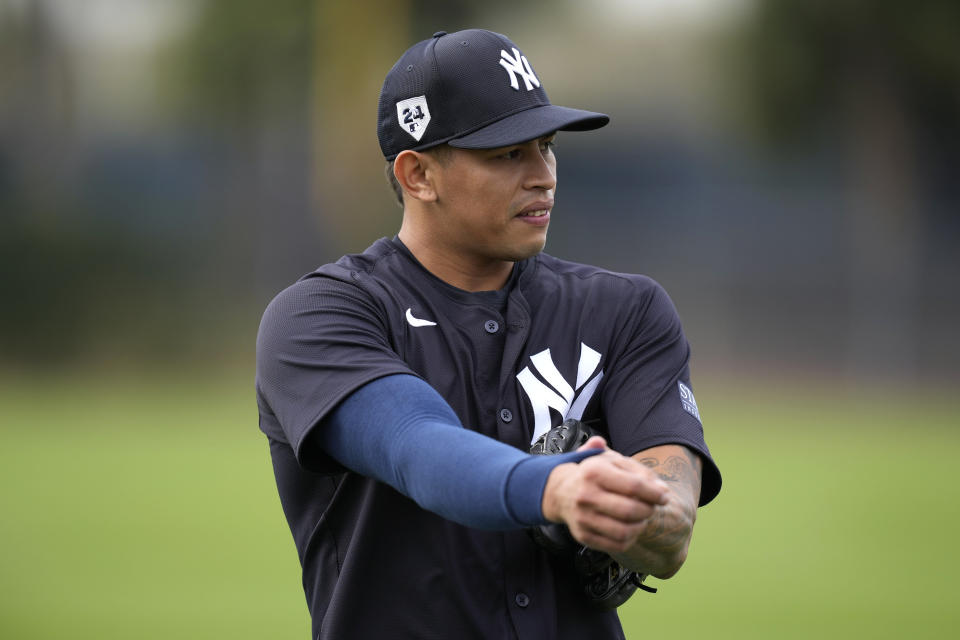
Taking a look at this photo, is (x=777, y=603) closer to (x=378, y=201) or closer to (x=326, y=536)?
(x=326, y=536)

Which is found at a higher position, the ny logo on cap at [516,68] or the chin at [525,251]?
the ny logo on cap at [516,68]

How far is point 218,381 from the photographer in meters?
16.2

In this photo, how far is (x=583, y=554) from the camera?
2.37 m

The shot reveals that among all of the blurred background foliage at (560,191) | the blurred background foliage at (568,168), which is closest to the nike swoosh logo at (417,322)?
the blurred background foliage at (560,191)

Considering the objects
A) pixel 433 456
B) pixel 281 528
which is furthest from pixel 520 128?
pixel 281 528

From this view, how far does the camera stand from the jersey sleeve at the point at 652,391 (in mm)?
2484

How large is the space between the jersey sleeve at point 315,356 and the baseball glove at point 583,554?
329 millimetres

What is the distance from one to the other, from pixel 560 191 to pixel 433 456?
639 inches

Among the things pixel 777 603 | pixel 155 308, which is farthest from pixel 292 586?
pixel 155 308

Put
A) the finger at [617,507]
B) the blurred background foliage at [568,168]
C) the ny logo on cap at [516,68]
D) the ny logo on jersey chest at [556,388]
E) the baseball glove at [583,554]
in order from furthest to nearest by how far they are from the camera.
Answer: the blurred background foliage at [568,168], the ny logo on cap at [516,68], the ny logo on jersey chest at [556,388], the baseball glove at [583,554], the finger at [617,507]

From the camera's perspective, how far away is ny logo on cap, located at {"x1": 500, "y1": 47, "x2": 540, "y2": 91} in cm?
259

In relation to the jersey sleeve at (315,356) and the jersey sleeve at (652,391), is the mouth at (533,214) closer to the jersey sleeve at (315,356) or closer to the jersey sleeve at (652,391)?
the jersey sleeve at (652,391)

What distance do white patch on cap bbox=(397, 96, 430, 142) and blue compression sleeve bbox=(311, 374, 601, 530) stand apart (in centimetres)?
67

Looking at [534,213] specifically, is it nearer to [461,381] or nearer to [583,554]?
[461,381]
